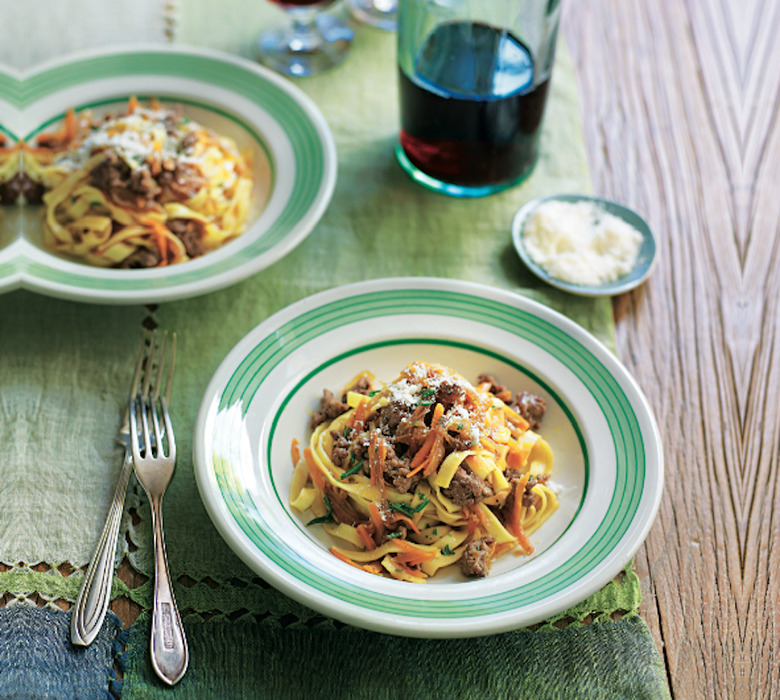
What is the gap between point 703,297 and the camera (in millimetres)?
2859

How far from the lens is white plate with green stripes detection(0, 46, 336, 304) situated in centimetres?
245

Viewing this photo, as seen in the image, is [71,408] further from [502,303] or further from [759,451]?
[759,451]

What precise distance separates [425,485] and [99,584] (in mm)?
822

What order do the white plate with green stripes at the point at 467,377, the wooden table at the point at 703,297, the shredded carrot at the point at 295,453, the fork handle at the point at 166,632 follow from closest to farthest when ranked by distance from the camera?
the white plate with green stripes at the point at 467,377, the fork handle at the point at 166,632, the wooden table at the point at 703,297, the shredded carrot at the point at 295,453

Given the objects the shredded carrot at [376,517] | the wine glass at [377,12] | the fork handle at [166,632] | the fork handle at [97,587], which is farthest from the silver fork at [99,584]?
the wine glass at [377,12]

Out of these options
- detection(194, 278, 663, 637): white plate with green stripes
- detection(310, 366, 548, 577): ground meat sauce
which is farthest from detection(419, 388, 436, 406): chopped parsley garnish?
detection(194, 278, 663, 637): white plate with green stripes

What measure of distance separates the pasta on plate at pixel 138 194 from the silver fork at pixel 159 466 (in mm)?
347

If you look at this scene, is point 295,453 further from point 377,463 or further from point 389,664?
point 389,664

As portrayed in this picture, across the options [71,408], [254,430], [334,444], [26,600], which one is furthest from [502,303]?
[26,600]

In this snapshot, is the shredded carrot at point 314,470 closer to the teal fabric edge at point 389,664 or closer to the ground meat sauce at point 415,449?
the ground meat sauce at point 415,449

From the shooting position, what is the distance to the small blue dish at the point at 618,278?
2752 millimetres

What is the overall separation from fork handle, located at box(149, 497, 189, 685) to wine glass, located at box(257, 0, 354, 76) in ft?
7.69

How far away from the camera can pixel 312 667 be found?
6.34ft

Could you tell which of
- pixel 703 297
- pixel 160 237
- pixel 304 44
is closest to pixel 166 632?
pixel 160 237
